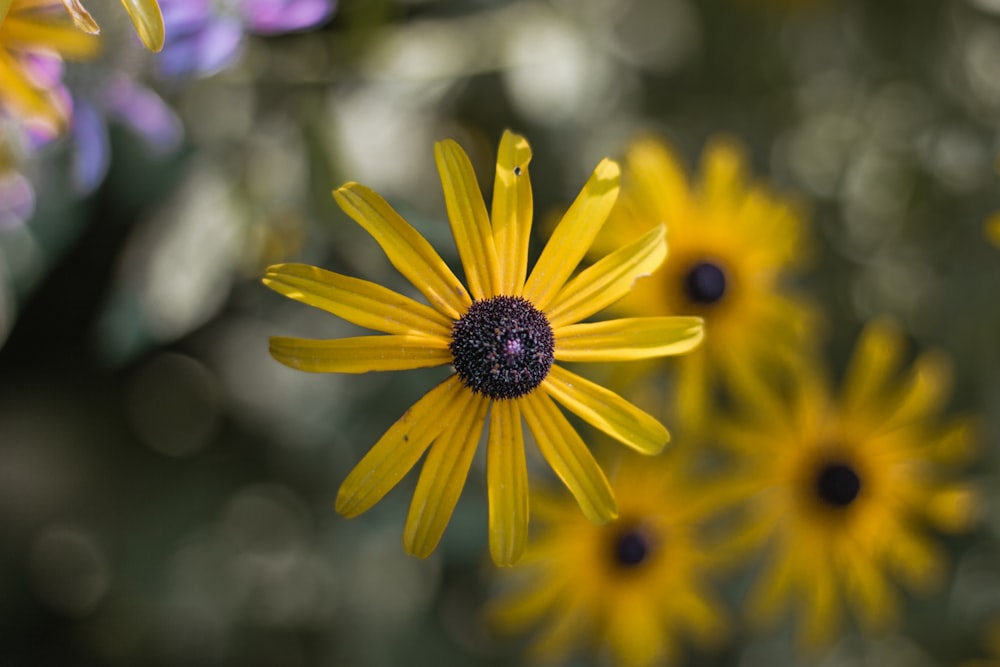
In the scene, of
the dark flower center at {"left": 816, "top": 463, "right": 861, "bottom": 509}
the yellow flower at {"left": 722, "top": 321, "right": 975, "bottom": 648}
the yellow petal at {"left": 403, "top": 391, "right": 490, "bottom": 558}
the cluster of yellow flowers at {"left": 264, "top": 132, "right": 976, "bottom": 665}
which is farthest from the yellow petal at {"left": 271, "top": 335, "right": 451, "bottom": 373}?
the dark flower center at {"left": 816, "top": 463, "right": 861, "bottom": 509}

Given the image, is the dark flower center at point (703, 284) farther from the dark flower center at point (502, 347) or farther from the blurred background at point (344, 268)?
the dark flower center at point (502, 347)

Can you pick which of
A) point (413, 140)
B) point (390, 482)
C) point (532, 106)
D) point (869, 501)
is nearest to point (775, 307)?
point (869, 501)

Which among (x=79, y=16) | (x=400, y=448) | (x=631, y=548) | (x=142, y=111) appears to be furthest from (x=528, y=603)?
(x=79, y=16)

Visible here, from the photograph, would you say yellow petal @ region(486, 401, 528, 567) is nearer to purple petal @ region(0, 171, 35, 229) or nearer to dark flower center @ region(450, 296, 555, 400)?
dark flower center @ region(450, 296, 555, 400)

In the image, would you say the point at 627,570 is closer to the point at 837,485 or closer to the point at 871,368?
the point at 837,485

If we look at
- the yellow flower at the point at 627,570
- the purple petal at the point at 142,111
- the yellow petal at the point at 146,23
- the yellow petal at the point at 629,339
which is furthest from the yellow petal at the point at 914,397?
the yellow petal at the point at 146,23

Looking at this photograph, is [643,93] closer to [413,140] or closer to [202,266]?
[413,140]
